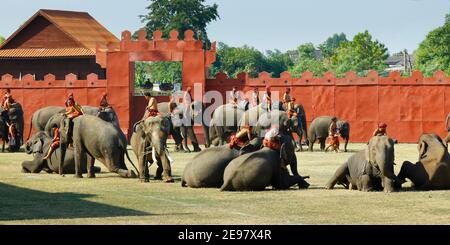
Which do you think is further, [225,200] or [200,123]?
[200,123]

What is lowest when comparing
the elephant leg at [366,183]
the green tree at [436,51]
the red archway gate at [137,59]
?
the elephant leg at [366,183]

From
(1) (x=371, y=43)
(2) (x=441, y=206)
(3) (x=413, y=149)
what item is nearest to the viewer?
(2) (x=441, y=206)

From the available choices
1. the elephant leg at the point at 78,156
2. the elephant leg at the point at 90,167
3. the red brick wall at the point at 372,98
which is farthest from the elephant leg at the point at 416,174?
the red brick wall at the point at 372,98

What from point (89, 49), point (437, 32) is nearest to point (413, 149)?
point (89, 49)

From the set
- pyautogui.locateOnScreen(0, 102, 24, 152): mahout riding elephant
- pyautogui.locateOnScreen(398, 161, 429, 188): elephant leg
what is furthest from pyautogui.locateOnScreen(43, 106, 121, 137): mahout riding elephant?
pyautogui.locateOnScreen(398, 161, 429, 188): elephant leg

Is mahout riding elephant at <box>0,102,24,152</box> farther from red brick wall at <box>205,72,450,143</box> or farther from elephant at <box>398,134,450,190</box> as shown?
elephant at <box>398,134,450,190</box>

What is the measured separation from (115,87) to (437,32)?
8218 cm

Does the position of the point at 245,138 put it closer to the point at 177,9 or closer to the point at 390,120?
the point at 390,120

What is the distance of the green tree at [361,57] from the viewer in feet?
502

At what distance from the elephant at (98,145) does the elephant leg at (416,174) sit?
25.3 feet

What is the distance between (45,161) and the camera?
33500mm

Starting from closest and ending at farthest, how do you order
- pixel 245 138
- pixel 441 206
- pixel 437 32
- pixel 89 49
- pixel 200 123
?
pixel 441 206, pixel 245 138, pixel 200 123, pixel 89 49, pixel 437 32

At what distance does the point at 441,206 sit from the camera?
2270cm

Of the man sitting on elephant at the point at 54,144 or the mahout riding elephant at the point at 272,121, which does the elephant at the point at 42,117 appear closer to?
the mahout riding elephant at the point at 272,121
